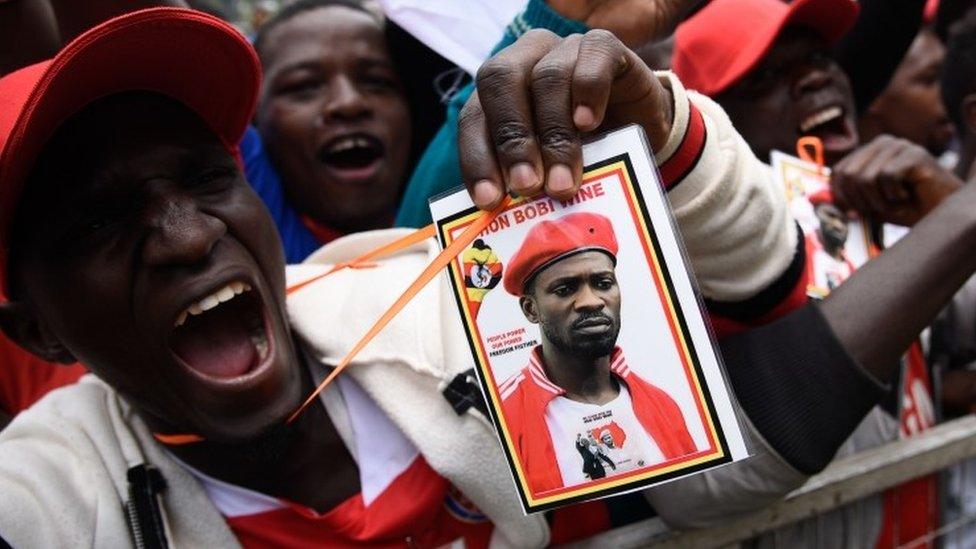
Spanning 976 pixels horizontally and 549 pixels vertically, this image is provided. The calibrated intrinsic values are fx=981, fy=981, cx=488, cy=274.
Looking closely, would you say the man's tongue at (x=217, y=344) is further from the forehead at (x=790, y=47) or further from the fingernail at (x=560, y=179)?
the forehead at (x=790, y=47)

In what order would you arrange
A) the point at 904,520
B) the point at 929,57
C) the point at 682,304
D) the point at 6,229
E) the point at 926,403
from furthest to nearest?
the point at 929,57 < the point at 926,403 < the point at 904,520 < the point at 6,229 < the point at 682,304

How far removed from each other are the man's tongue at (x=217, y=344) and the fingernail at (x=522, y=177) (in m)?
0.68

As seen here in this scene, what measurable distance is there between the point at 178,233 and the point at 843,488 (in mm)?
1174

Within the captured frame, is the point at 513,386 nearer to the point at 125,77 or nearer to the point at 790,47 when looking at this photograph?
the point at 125,77

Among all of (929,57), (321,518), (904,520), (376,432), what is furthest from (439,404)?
(929,57)

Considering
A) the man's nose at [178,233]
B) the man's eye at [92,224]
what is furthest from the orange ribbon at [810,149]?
the man's eye at [92,224]

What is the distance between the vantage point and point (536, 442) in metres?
1.11

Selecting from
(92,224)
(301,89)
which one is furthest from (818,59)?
(92,224)

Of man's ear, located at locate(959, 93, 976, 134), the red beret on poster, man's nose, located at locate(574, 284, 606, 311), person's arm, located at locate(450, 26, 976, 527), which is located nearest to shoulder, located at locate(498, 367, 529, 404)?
man's nose, located at locate(574, 284, 606, 311)

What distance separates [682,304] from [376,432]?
71 centimetres

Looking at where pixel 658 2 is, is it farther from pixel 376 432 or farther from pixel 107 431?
pixel 107 431

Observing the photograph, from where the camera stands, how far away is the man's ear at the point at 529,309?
3.53 feet

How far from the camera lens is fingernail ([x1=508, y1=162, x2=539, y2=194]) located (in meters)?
1.03

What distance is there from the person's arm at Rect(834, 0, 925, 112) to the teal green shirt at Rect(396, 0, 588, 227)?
1.34 m
